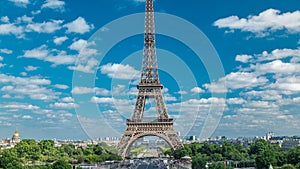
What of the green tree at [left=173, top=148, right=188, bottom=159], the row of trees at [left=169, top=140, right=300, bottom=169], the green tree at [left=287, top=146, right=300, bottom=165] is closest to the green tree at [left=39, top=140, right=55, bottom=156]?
the green tree at [left=173, top=148, right=188, bottom=159]

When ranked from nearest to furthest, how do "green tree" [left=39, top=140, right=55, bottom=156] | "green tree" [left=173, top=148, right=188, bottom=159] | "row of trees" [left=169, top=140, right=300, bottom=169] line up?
"row of trees" [left=169, top=140, right=300, bottom=169] < "green tree" [left=173, top=148, right=188, bottom=159] < "green tree" [left=39, top=140, right=55, bottom=156]

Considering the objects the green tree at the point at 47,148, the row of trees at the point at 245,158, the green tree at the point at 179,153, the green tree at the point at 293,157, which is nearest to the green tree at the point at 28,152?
→ the green tree at the point at 47,148

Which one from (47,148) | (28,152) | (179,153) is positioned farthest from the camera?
(47,148)

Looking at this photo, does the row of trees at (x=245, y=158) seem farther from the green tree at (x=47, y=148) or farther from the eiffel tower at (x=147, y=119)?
the green tree at (x=47, y=148)

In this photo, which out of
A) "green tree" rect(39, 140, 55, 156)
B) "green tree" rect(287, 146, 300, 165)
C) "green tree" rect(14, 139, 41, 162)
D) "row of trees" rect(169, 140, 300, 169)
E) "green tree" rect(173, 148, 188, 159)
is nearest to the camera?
"row of trees" rect(169, 140, 300, 169)

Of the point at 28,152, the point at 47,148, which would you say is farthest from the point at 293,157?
the point at 47,148

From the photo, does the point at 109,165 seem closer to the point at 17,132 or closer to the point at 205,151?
the point at 205,151

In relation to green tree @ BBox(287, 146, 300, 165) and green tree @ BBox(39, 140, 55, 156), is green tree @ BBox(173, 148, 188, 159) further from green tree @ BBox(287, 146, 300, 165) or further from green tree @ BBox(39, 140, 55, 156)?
green tree @ BBox(287, 146, 300, 165)

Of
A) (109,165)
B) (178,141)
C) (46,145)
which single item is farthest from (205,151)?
(46,145)

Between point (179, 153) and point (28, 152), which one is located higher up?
point (28, 152)

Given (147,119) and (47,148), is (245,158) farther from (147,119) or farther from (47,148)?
(47,148)
